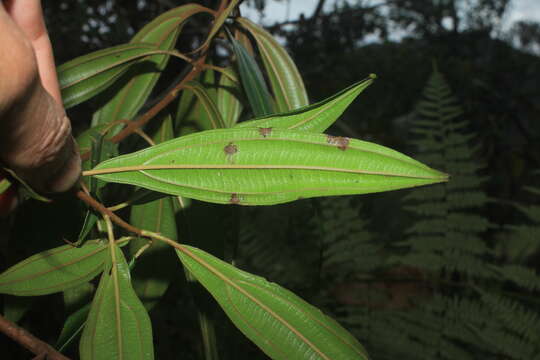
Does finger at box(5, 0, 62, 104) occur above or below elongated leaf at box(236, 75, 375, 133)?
above

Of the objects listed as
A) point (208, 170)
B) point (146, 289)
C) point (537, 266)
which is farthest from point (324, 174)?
point (537, 266)

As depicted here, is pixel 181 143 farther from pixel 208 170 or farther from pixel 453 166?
pixel 453 166

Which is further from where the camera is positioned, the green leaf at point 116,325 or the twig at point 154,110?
the twig at point 154,110

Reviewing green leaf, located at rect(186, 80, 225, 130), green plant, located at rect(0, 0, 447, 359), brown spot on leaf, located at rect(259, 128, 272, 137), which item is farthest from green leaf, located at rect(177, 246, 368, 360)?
green leaf, located at rect(186, 80, 225, 130)

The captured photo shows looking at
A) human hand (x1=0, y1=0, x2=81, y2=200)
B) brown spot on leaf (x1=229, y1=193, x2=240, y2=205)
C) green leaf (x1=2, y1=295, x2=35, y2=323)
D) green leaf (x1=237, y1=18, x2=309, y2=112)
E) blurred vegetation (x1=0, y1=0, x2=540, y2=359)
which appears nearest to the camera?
human hand (x1=0, y1=0, x2=81, y2=200)

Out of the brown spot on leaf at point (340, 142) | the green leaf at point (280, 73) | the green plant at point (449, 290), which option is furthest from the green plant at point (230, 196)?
the green plant at point (449, 290)

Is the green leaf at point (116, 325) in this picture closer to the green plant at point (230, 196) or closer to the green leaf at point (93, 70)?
the green plant at point (230, 196)

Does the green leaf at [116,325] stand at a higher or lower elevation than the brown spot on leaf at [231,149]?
lower

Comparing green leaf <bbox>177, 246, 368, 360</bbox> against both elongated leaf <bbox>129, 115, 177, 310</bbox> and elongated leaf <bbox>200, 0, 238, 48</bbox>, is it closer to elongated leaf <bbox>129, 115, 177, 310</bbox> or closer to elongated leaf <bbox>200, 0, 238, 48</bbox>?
elongated leaf <bbox>129, 115, 177, 310</bbox>
